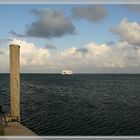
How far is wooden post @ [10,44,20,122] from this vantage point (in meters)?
5.66

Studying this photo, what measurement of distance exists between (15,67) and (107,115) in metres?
12.8

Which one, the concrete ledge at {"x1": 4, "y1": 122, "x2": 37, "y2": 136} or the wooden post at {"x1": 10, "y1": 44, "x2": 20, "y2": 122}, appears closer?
the concrete ledge at {"x1": 4, "y1": 122, "x2": 37, "y2": 136}

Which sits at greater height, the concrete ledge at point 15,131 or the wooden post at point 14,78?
the wooden post at point 14,78

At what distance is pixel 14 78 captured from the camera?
19.2 feet

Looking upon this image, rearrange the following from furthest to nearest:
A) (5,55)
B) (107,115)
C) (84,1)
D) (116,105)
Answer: (5,55), (116,105), (107,115), (84,1)

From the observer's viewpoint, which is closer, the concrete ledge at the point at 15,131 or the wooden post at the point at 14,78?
the concrete ledge at the point at 15,131

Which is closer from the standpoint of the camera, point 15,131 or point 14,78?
point 15,131

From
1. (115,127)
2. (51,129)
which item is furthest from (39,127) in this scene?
(115,127)

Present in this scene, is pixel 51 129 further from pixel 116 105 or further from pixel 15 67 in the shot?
pixel 116 105

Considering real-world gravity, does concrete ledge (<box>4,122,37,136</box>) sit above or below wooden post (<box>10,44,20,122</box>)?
below

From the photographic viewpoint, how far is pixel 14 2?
4.00m

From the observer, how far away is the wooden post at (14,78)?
5660 millimetres

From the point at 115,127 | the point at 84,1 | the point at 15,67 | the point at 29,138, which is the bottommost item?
the point at 115,127

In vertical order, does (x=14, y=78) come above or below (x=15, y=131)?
above
